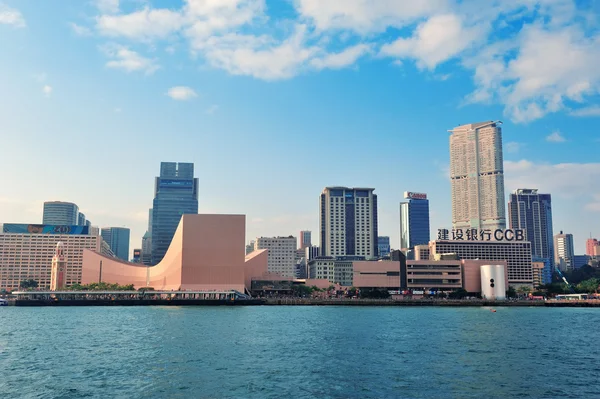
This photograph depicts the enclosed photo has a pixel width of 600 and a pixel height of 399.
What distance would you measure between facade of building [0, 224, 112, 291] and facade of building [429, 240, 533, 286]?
4226 inches

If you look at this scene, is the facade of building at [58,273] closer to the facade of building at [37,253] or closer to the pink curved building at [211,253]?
the facade of building at [37,253]

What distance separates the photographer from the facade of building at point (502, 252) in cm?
16625

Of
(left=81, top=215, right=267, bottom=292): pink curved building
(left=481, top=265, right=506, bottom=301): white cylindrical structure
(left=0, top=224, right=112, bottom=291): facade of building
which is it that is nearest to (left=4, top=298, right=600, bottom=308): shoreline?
(left=81, top=215, right=267, bottom=292): pink curved building

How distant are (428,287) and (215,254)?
2062 inches

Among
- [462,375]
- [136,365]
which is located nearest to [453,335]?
[462,375]

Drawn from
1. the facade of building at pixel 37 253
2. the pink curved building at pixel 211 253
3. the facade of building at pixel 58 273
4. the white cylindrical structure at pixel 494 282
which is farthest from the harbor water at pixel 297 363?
the facade of building at pixel 37 253

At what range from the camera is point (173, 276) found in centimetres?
11188

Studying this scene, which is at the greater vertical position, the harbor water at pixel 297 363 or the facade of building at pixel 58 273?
the facade of building at pixel 58 273

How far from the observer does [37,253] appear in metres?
174

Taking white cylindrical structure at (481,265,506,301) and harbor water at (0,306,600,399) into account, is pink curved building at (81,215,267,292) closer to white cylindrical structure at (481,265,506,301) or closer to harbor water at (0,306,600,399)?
white cylindrical structure at (481,265,506,301)

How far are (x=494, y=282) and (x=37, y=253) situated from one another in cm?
13240

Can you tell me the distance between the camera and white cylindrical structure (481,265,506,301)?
400ft

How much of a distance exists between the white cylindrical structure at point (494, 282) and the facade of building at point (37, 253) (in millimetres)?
115911

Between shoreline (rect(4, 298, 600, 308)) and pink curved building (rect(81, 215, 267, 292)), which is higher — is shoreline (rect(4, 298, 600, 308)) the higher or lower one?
the lower one
